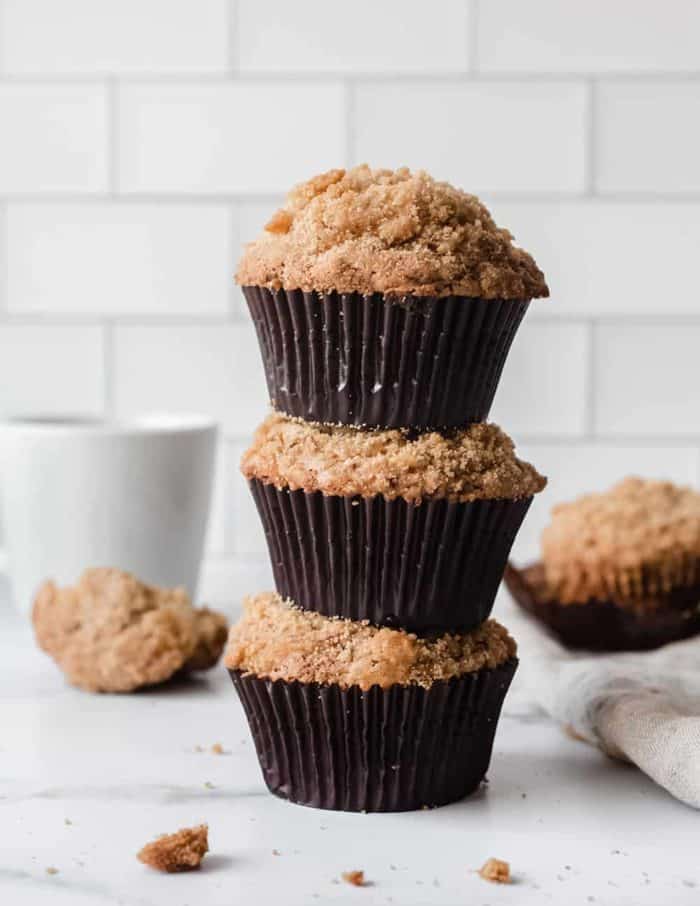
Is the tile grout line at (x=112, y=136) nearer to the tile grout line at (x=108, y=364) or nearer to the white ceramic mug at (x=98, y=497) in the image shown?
the tile grout line at (x=108, y=364)

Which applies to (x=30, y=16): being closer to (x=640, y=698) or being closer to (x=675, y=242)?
(x=675, y=242)

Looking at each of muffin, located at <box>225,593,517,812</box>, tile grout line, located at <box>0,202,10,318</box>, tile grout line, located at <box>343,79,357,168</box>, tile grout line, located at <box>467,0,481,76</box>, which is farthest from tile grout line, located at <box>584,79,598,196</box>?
muffin, located at <box>225,593,517,812</box>

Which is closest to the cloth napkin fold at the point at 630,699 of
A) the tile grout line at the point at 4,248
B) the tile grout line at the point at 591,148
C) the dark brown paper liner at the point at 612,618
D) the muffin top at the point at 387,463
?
the dark brown paper liner at the point at 612,618

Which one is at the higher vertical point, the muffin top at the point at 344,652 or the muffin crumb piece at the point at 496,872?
the muffin top at the point at 344,652

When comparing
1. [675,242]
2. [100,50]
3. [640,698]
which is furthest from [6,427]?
[675,242]

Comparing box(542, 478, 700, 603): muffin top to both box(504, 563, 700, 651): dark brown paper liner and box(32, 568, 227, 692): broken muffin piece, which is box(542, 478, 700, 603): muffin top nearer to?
box(504, 563, 700, 651): dark brown paper liner

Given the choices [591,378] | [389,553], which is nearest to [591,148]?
[591,378]
